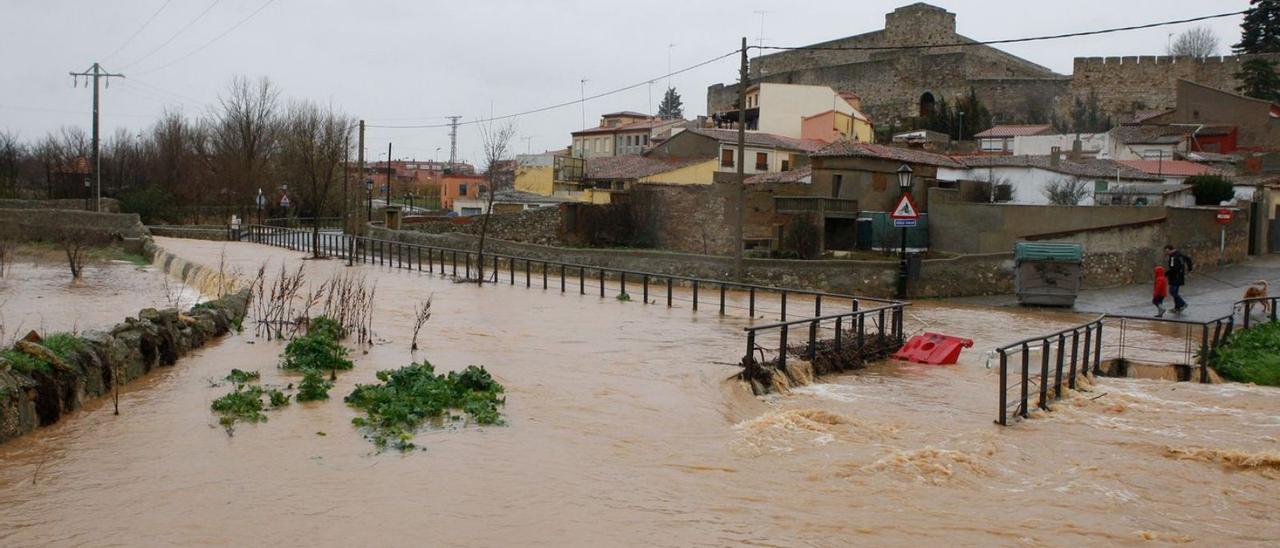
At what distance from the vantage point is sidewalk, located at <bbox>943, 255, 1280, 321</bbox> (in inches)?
1014

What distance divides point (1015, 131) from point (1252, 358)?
51.3 metres

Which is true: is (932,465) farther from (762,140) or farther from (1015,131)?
(1015,131)

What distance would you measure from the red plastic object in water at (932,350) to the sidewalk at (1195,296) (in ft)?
30.5

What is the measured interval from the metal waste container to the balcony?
12.5 m

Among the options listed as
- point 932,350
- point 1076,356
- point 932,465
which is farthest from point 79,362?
point 1076,356

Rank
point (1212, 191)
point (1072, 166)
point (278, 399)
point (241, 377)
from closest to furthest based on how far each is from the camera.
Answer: point (278, 399) < point (241, 377) < point (1212, 191) < point (1072, 166)

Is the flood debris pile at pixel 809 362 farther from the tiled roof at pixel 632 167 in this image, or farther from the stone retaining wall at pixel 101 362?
the tiled roof at pixel 632 167

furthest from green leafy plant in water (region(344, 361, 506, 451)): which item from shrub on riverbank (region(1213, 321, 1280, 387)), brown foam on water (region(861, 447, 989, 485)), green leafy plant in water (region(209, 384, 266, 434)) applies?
shrub on riverbank (region(1213, 321, 1280, 387))

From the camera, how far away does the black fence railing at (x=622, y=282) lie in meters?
22.8

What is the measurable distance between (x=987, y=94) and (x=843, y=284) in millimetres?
51306

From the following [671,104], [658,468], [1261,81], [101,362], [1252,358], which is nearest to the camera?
[658,468]

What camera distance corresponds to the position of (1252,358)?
16953 millimetres

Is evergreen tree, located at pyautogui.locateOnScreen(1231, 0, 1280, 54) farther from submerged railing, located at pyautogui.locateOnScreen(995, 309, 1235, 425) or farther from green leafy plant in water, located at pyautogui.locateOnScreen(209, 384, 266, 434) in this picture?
green leafy plant in water, located at pyautogui.locateOnScreen(209, 384, 266, 434)

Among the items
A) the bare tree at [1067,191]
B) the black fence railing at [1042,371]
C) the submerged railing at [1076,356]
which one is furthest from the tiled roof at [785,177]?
the black fence railing at [1042,371]
